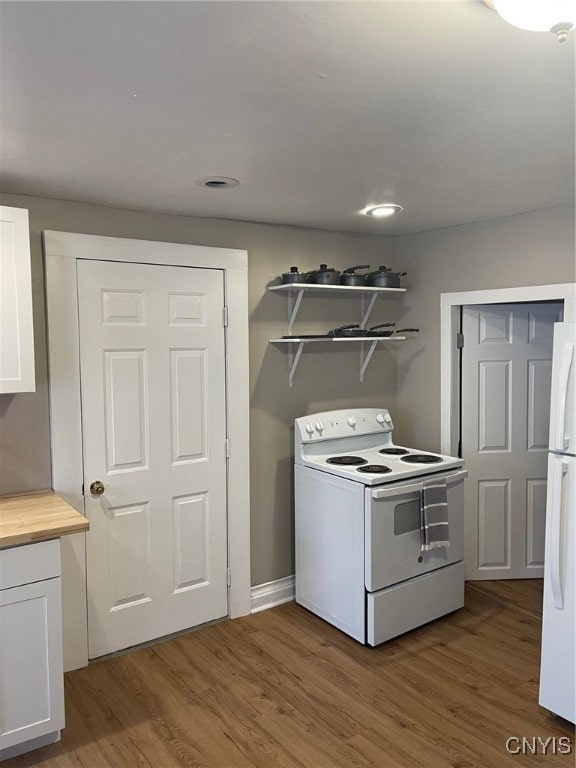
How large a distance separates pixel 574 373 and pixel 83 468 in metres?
2.20

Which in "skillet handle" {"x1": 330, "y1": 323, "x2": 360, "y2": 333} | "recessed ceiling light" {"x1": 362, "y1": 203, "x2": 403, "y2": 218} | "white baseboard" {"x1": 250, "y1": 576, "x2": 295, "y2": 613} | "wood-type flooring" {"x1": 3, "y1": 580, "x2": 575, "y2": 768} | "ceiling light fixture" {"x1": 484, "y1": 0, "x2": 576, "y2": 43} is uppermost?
"recessed ceiling light" {"x1": 362, "y1": 203, "x2": 403, "y2": 218}

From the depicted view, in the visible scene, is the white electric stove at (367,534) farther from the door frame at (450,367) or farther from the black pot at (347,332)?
the black pot at (347,332)

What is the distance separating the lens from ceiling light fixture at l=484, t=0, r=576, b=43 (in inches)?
42.7

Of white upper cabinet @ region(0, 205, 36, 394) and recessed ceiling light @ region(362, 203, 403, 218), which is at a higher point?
recessed ceiling light @ region(362, 203, 403, 218)

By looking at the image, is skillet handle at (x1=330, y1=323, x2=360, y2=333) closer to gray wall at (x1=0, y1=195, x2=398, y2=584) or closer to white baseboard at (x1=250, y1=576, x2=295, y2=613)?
gray wall at (x1=0, y1=195, x2=398, y2=584)

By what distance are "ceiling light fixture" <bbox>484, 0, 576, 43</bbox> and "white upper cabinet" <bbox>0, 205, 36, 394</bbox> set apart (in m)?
1.87

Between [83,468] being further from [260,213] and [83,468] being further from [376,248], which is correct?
[376,248]

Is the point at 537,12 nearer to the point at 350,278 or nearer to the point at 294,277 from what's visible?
the point at 294,277

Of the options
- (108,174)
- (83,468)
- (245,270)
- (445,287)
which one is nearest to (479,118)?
(108,174)

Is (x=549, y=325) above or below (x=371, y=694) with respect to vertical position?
above

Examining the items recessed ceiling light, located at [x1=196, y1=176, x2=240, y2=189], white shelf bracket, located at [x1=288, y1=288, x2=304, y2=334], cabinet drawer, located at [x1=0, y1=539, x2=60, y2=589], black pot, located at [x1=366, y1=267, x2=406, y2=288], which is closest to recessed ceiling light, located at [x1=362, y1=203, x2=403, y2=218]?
black pot, located at [x1=366, y1=267, x2=406, y2=288]

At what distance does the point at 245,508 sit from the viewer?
3365 millimetres

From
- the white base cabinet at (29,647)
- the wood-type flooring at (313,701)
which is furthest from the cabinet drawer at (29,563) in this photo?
the wood-type flooring at (313,701)

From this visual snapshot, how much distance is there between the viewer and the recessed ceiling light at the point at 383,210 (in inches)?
118
